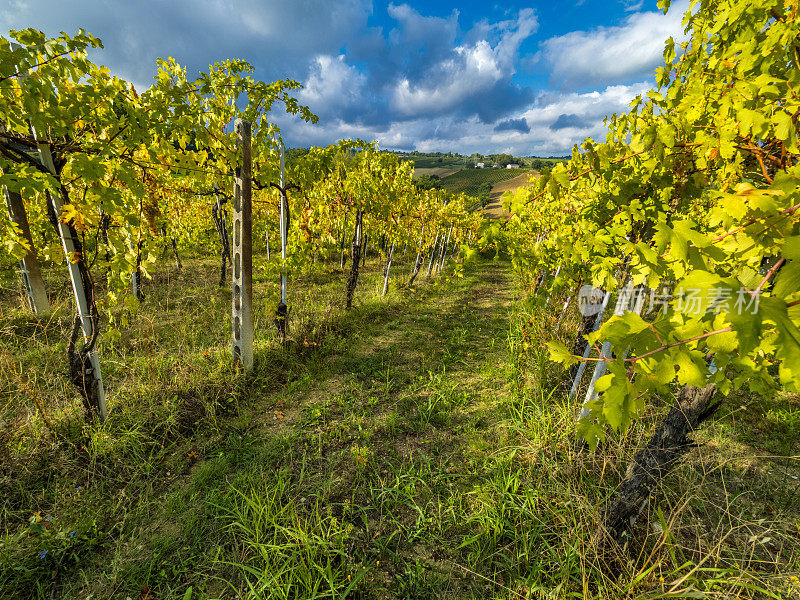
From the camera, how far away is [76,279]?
273cm

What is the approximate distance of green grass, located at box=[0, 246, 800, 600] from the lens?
2104mm

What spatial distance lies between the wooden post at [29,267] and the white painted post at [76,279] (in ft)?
13.4

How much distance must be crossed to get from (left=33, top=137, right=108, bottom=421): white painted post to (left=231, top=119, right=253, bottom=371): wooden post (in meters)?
1.50

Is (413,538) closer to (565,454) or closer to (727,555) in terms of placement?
(565,454)

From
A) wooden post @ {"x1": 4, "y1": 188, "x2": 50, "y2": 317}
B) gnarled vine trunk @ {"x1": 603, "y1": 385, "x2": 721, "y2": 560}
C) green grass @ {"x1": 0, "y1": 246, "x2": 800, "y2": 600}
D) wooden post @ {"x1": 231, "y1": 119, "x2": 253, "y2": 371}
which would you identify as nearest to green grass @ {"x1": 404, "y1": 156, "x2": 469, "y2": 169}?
wooden post @ {"x1": 4, "y1": 188, "x2": 50, "y2": 317}

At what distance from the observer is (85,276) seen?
281 centimetres

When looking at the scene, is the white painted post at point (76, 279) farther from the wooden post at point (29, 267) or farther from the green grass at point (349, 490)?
the wooden post at point (29, 267)

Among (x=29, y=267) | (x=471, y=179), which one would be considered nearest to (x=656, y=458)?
(x=29, y=267)

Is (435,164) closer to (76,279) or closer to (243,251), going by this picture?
(243,251)

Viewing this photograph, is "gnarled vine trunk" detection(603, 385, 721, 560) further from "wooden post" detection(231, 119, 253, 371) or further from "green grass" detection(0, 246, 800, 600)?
"wooden post" detection(231, 119, 253, 371)

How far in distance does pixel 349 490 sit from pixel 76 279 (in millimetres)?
3184

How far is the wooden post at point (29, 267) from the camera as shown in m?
5.18

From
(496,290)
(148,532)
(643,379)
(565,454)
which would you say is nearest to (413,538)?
(565,454)

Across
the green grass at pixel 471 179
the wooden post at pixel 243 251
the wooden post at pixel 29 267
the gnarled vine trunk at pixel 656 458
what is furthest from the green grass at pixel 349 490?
the green grass at pixel 471 179
